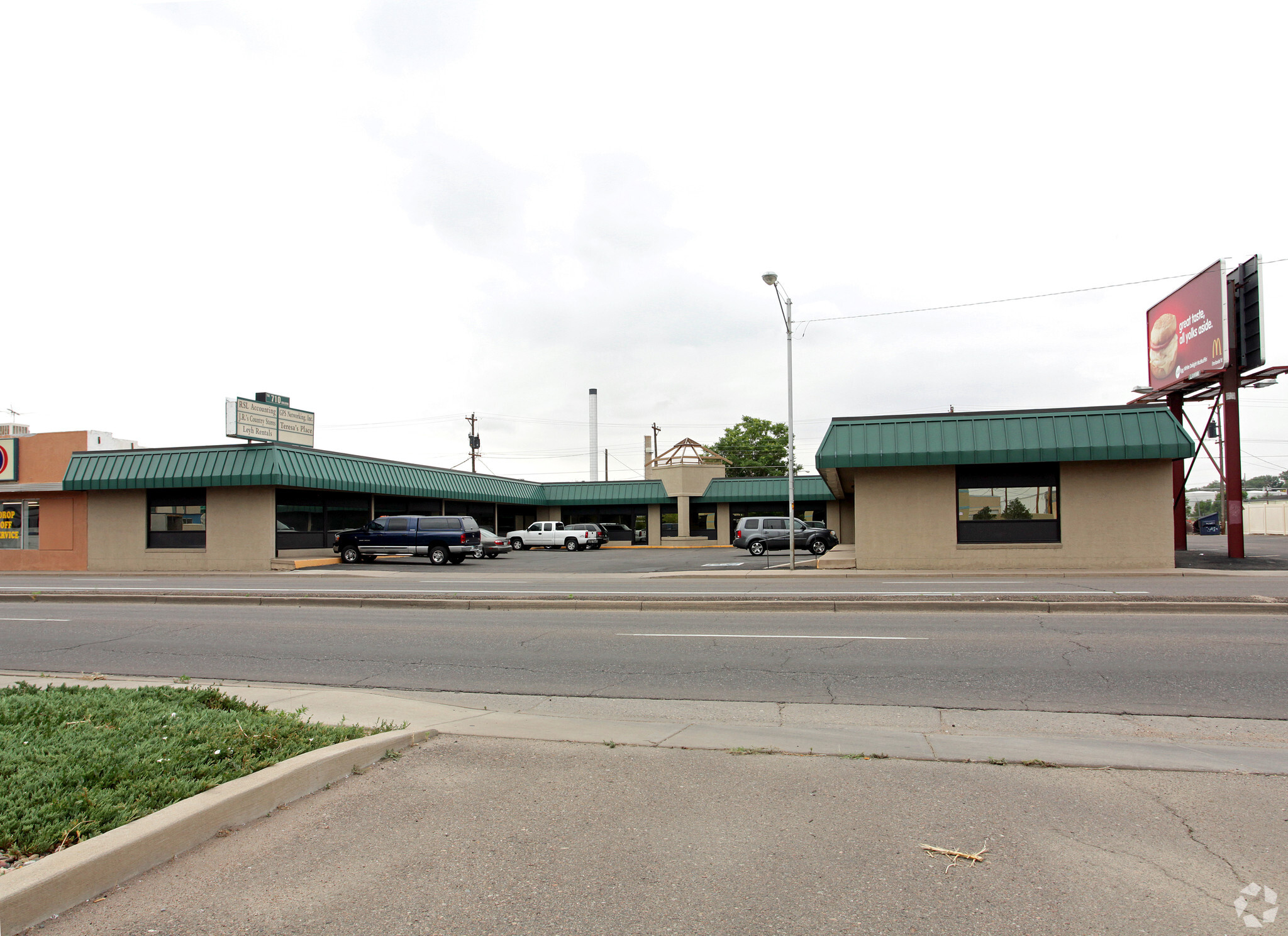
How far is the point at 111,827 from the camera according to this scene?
3.97 meters

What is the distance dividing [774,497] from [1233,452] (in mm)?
25487

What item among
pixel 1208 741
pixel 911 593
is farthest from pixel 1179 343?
pixel 1208 741

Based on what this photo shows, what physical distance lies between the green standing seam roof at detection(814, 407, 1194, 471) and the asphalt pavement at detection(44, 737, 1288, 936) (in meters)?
18.1

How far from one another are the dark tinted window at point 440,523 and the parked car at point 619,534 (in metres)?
18.9

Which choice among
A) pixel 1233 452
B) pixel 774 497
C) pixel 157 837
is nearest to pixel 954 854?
pixel 157 837

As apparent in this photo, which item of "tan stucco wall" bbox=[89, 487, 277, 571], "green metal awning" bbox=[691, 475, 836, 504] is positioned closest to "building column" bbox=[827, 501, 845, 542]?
"green metal awning" bbox=[691, 475, 836, 504]

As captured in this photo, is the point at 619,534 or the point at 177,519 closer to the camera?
the point at 177,519

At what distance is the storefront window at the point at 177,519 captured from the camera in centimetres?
3159

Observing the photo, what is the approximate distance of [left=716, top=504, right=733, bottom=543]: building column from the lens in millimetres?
49188

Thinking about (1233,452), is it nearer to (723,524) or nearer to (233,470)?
(723,524)

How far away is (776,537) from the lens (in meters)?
34.4

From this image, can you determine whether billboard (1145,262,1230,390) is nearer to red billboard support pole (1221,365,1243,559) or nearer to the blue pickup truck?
red billboard support pole (1221,365,1243,559)

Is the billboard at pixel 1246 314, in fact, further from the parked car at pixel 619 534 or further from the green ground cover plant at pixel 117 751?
the parked car at pixel 619 534

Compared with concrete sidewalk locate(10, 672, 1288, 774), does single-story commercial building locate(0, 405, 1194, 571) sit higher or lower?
higher
